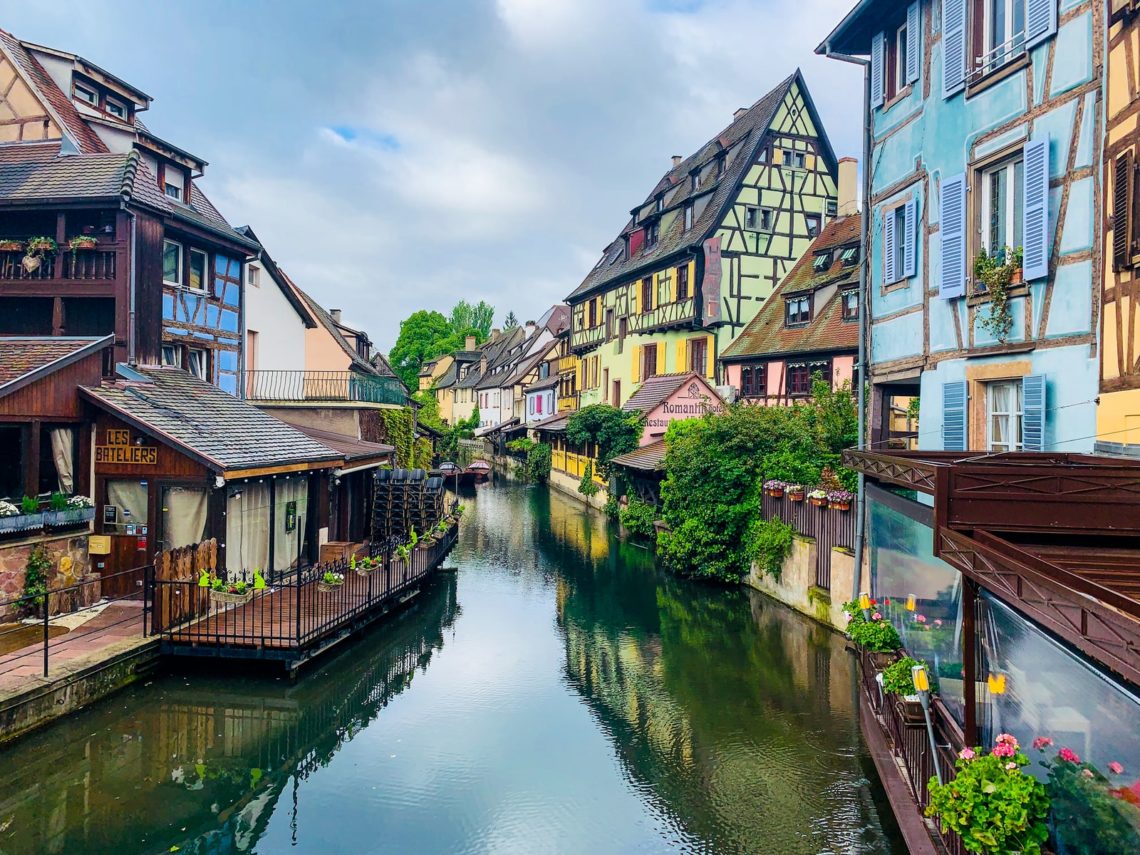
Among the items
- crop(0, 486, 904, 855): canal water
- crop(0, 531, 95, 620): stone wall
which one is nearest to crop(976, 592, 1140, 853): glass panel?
crop(0, 486, 904, 855): canal water

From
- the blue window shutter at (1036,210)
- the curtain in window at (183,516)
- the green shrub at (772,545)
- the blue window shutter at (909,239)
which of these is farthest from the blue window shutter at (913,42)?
the curtain in window at (183,516)

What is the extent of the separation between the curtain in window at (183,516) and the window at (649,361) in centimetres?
2414

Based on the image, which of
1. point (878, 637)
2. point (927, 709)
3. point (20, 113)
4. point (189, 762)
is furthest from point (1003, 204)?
point (20, 113)

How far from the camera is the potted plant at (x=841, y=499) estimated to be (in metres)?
14.6

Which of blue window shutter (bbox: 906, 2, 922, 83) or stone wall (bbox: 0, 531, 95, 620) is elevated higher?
blue window shutter (bbox: 906, 2, 922, 83)

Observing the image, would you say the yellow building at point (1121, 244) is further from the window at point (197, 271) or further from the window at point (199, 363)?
the window at point (199, 363)

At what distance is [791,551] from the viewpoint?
17.3 meters

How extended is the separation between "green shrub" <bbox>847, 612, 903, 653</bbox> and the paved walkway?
32.2 feet

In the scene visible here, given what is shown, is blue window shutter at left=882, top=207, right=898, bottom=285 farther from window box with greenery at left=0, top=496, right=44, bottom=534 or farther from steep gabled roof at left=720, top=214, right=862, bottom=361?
window box with greenery at left=0, top=496, right=44, bottom=534

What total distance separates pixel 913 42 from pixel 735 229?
19.0 metres

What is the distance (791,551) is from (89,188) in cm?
1607

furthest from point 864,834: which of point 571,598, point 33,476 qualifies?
point 33,476

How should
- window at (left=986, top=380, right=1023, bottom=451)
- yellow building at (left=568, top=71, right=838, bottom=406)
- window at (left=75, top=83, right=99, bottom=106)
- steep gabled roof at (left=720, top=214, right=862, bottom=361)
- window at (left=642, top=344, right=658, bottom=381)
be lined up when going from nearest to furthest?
window at (left=986, top=380, right=1023, bottom=451), window at (left=75, top=83, right=99, bottom=106), steep gabled roof at (left=720, top=214, right=862, bottom=361), yellow building at (left=568, top=71, right=838, bottom=406), window at (left=642, top=344, right=658, bottom=381)

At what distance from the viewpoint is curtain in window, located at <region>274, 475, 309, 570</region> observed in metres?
16.4
